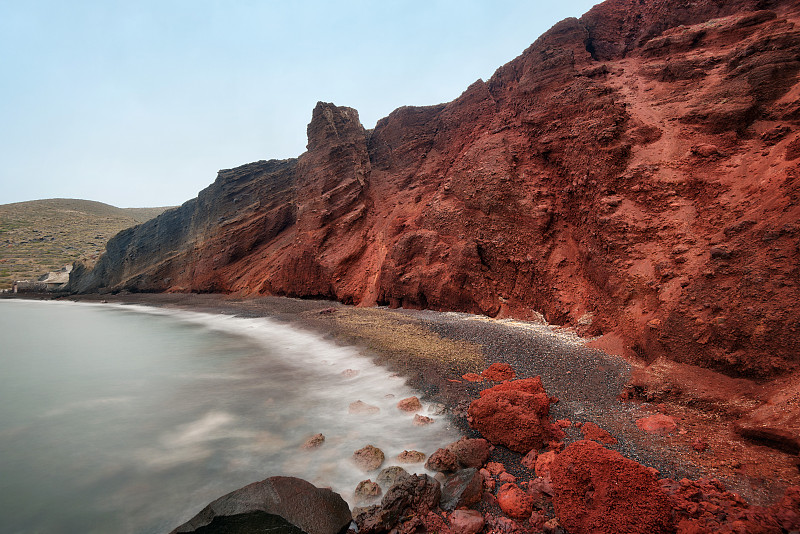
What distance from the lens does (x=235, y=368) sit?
10.3m

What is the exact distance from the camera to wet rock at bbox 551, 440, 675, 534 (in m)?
3.12

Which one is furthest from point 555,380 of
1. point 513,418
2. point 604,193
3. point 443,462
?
point 604,193

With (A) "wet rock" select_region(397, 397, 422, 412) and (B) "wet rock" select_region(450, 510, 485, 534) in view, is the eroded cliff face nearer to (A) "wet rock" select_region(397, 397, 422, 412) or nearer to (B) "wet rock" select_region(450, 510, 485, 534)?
(A) "wet rock" select_region(397, 397, 422, 412)

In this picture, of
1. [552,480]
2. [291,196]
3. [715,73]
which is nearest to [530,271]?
[715,73]

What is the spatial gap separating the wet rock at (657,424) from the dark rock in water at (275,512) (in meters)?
4.36

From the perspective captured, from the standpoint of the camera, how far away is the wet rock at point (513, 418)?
15.0 ft

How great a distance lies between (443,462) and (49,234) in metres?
84.1

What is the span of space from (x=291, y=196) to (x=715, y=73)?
1177 inches

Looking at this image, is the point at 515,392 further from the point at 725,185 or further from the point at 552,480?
the point at 725,185

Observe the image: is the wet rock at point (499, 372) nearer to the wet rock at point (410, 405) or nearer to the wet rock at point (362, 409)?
the wet rock at point (410, 405)

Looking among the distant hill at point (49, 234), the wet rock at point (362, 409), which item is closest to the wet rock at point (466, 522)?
the wet rock at point (362, 409)

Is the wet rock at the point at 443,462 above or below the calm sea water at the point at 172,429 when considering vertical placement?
above

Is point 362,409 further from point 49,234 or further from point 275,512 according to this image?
point 49,234

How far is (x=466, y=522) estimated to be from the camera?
11.1ft
